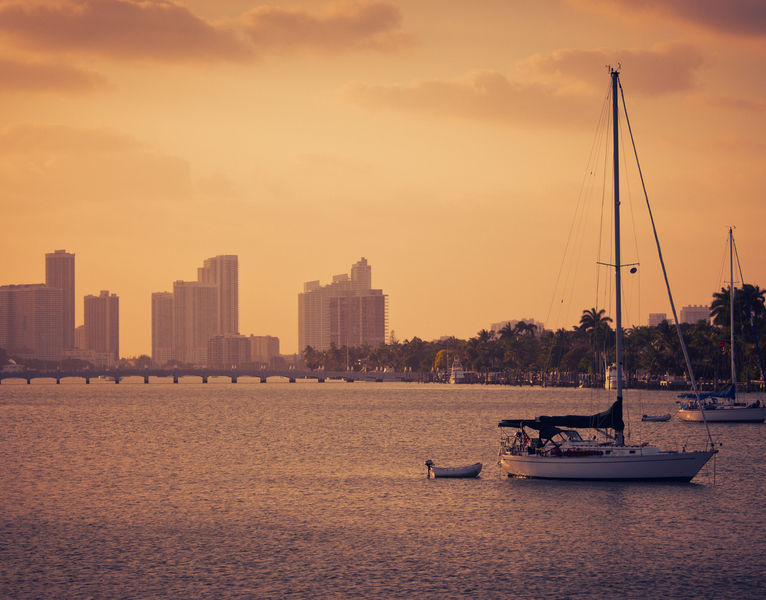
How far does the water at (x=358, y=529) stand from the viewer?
116 feet

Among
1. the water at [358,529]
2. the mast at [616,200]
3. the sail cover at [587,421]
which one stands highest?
the mast at [616,200]

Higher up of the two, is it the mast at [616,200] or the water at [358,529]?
the mast at [616,200]

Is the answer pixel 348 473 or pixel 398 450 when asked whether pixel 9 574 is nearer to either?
pixel 348 473

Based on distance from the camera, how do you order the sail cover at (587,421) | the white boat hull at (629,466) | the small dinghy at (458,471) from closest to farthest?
the white boat hull at (629,466) → the sail cover at (587,421) → the small dinghy at (458,471)

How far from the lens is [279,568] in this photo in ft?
124

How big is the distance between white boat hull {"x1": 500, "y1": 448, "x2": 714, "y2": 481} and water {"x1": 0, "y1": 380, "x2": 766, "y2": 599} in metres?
1.07

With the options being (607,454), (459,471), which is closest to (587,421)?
(607,454)

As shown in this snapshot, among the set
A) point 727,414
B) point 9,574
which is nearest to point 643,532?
point 9,574

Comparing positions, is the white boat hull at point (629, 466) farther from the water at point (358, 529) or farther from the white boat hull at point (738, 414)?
the white boat hull at point (738, 414)

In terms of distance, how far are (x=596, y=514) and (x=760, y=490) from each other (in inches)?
555

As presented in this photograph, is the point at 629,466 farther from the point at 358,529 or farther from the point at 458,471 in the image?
the point at 358,529

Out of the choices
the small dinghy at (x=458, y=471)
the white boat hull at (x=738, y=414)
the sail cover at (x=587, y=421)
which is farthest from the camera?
the white boat hull at (x=738, y=414)

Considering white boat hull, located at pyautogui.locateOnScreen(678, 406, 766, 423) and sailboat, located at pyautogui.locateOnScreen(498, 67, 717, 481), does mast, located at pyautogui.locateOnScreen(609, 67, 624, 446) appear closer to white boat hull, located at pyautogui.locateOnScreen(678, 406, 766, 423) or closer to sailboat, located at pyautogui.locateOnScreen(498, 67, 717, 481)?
sailboat, located at pyautogui.locateOnScreen(498, 67, 717, 481)

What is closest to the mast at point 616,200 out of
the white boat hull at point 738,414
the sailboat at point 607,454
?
the sailboat at point 607,454
